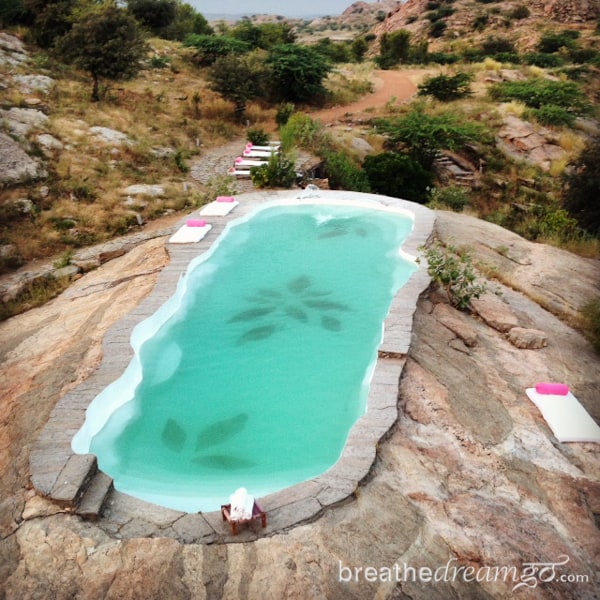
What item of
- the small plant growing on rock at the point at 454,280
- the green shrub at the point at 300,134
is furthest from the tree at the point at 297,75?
the small plant growing on rock at the point at 454,280

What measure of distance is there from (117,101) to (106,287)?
1109 cm

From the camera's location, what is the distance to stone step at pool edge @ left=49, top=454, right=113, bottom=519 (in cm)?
359

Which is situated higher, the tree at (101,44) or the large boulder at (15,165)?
the tree at (101,44)

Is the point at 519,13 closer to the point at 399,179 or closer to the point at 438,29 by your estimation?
the point at 438,29

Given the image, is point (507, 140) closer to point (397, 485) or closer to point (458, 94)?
point (458, 94)

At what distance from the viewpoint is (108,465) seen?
14.4ft

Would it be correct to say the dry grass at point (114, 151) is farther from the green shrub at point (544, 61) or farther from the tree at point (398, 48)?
the green shrub at point (544, 61)

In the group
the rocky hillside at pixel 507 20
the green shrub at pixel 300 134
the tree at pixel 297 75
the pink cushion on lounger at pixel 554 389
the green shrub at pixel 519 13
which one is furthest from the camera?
the green shrub at pixel 519 13

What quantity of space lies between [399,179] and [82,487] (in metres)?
11.3

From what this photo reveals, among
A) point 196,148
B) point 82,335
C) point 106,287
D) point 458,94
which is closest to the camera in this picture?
point 82,335

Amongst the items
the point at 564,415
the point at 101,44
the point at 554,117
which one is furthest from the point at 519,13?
the point at 564,415

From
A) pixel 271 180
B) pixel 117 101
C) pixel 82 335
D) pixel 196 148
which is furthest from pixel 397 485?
pixel 117 101

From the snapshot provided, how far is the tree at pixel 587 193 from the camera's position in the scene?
37.2 ft

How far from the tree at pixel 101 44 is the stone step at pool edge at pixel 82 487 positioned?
14.5 m
